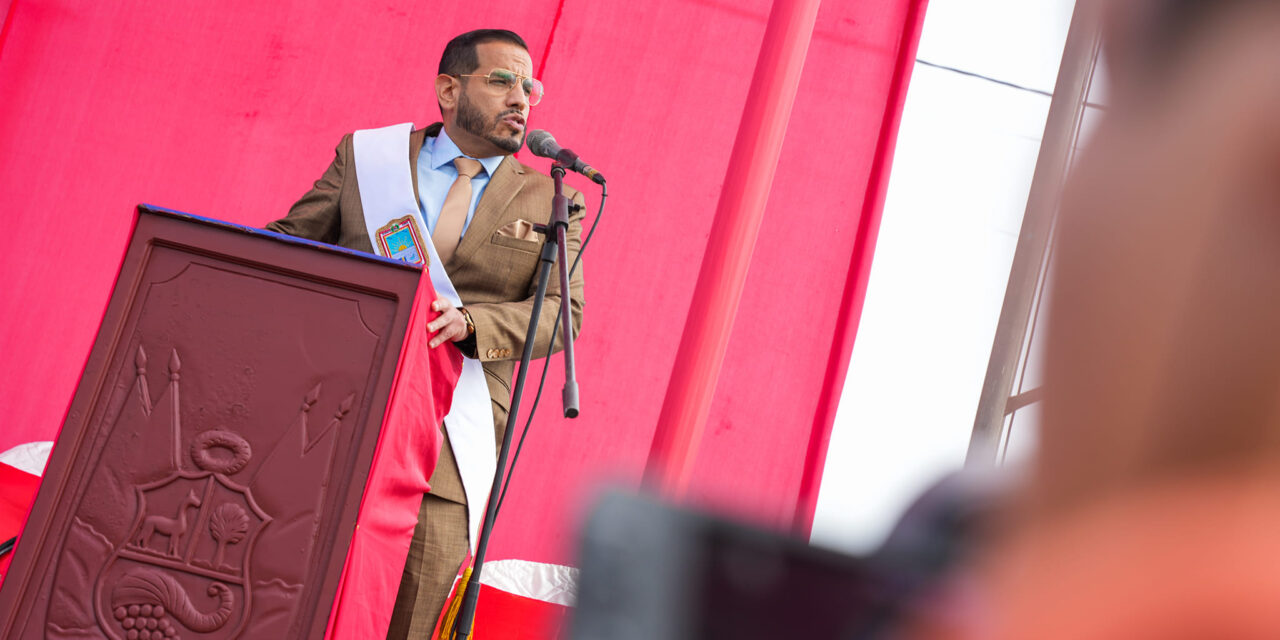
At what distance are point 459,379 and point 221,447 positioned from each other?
418 millimetres

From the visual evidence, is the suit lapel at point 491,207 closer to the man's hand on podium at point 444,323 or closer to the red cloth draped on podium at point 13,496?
the man's hand on podium at point 444,323

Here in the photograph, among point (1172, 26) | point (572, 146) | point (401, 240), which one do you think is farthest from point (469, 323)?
point (572, 146)

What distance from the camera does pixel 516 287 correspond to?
4.48 feet

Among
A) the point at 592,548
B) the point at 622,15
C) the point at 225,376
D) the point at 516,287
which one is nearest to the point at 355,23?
the point at 622,15

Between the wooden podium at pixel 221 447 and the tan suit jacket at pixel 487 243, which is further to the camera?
the tan suit jacket at pixel 487 243

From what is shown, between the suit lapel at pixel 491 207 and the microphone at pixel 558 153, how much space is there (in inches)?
4.7

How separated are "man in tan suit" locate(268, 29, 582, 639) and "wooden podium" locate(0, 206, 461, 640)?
15 centimetres

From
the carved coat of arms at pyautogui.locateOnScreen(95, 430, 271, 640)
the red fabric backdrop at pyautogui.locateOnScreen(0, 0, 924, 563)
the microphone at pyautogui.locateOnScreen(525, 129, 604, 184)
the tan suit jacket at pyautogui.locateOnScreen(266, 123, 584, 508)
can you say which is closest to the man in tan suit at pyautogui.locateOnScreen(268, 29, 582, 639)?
the tan suit jacket at pyautogui.locateOnScreen(266, 123, 584, 508)

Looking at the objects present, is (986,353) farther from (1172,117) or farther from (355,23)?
(1172,117)

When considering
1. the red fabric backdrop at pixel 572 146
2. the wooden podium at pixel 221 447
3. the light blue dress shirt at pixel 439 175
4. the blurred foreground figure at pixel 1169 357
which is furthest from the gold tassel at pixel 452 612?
the blurred foreground figure at pixel 1169 357

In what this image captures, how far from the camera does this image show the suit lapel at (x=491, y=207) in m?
1.33

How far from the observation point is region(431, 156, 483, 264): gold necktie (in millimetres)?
1344

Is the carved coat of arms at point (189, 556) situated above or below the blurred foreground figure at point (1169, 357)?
below

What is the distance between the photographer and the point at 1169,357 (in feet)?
0.39
